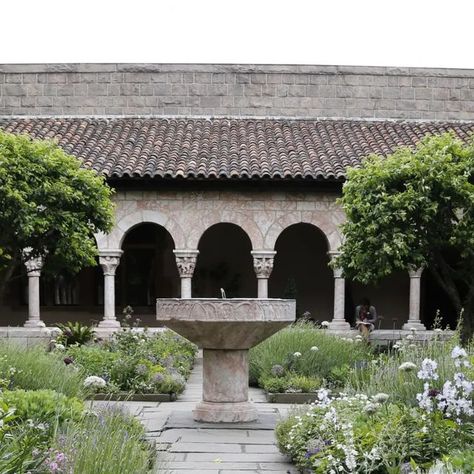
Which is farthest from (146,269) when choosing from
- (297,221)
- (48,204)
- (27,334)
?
(48,204)

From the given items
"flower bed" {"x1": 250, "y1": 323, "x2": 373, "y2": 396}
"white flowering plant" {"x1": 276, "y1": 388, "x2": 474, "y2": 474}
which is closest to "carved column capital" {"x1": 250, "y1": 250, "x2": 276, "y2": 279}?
"flower bed" {"x1": 250, "y1": 323, "x2": 373, "y2": 396}

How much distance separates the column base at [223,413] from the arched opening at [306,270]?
12.5m

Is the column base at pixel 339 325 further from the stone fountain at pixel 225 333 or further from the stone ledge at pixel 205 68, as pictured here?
the stone fountain at pixel 225 333

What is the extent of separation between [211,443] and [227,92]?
46.6 ft

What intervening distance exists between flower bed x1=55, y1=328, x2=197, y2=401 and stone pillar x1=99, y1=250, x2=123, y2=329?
4395 millimetres

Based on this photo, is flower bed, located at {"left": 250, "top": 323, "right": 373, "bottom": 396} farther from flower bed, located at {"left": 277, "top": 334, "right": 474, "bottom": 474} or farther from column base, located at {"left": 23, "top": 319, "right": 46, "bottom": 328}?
column base, located at {"left": 23, "top": 319, "right": 46, "bottom": 328}

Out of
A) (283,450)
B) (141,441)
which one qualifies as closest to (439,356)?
(283,450)

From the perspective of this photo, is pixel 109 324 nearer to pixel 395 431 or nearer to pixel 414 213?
pixel 414 213

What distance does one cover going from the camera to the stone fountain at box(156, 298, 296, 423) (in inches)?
309

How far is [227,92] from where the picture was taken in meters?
20.4

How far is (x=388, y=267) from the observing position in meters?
12.0

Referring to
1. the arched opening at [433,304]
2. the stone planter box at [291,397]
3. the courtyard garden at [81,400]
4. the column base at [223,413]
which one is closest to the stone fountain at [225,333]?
the column base at [223,413]

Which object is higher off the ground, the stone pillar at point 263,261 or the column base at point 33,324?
the stone pillar at point 263,261

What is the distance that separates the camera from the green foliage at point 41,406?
19.5 ft
